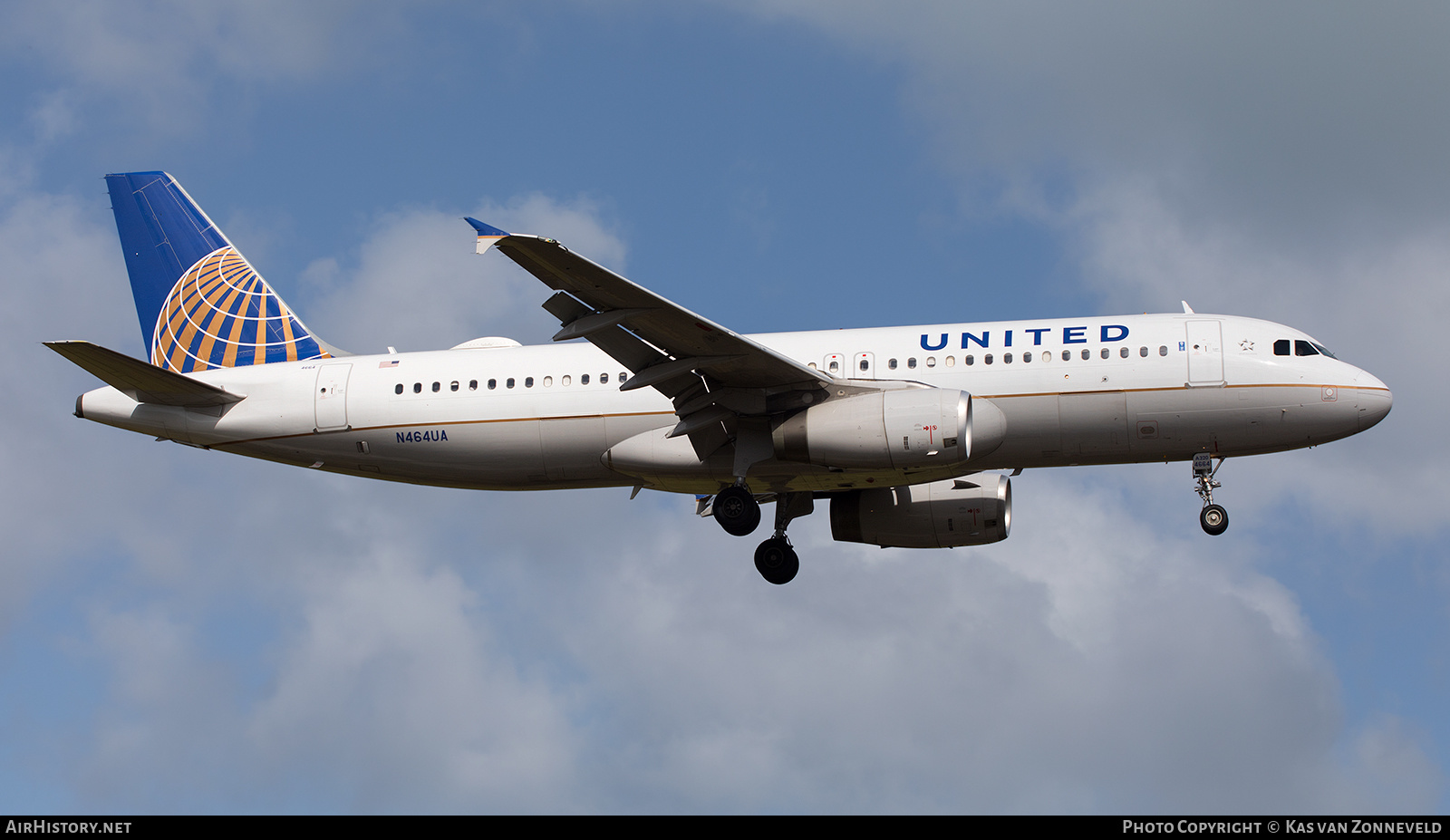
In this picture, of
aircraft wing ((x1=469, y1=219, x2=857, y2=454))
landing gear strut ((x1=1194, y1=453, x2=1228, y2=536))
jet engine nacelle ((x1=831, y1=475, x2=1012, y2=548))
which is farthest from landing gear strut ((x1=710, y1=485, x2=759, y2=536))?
landing gear strut ((x1=1194, y1=453, x2=1228, y2=536))

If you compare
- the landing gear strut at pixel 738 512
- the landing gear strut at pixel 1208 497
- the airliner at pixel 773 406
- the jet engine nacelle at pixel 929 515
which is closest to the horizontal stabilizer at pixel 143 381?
the airliner at pixel 773 406

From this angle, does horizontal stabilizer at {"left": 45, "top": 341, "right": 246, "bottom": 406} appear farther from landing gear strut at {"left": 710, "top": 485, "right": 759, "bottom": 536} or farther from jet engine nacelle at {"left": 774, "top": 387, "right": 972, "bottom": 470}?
jet engine nacelle at {"left": 774, "top": 387, "right": 972, "bottom": 470}

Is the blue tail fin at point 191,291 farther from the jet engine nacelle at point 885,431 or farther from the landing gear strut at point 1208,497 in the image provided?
the landing gear strut at point 1208,497

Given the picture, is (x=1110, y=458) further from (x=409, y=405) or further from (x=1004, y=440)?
(x=409, y=405)

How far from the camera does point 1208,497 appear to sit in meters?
31.0

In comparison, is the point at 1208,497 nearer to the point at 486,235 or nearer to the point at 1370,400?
the point at 1370,400

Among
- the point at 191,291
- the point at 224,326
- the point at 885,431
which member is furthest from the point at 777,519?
the point at 191,291

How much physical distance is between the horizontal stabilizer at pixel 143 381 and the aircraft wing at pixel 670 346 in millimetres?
10318

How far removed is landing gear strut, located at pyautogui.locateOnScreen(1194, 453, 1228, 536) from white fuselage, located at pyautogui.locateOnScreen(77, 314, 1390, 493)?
0.41 m

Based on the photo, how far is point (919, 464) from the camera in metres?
28.8

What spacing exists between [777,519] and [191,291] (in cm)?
1610
